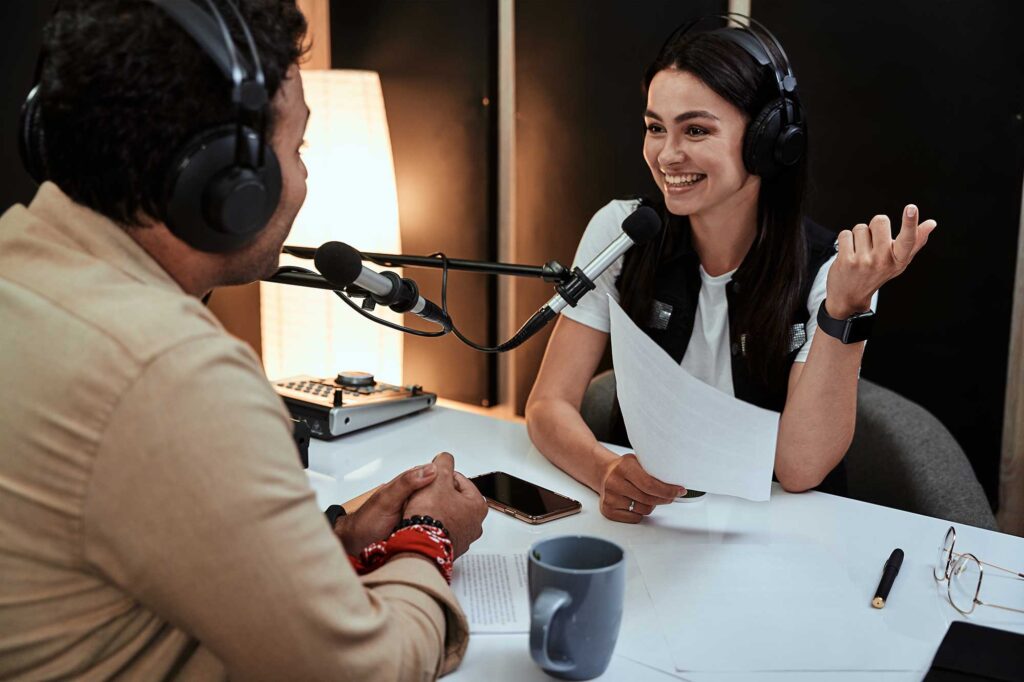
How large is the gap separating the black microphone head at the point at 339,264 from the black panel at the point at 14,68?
1.59 meters

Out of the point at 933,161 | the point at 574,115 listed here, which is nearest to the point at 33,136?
the point at 933,161

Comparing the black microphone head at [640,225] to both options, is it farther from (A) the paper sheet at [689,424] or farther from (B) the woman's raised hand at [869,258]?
(B) the woman's raised hand at [869,258]

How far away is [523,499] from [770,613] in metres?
0.40

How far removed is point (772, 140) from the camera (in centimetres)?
149

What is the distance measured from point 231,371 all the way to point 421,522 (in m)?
0.39

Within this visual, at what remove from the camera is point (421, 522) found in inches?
36.7

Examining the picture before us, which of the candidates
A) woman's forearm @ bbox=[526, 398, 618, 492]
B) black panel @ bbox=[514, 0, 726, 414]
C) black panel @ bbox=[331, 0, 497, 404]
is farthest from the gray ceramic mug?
black panel @ bbox=[331, 0, 497, 404]

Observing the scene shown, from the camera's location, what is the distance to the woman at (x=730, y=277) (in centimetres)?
133

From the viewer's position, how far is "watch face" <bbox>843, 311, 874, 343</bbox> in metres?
1.27

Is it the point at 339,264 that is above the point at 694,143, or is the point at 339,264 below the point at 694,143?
below

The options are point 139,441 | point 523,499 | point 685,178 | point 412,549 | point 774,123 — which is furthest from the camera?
point 685,178

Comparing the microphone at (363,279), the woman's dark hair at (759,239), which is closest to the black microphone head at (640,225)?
the microphone at (363,279)

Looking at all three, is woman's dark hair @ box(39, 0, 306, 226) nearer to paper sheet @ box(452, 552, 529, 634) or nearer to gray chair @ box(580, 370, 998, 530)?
paper sheet @ box(452, 552, 529, 634)

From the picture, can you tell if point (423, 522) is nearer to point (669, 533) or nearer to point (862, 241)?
point (669, 533)
